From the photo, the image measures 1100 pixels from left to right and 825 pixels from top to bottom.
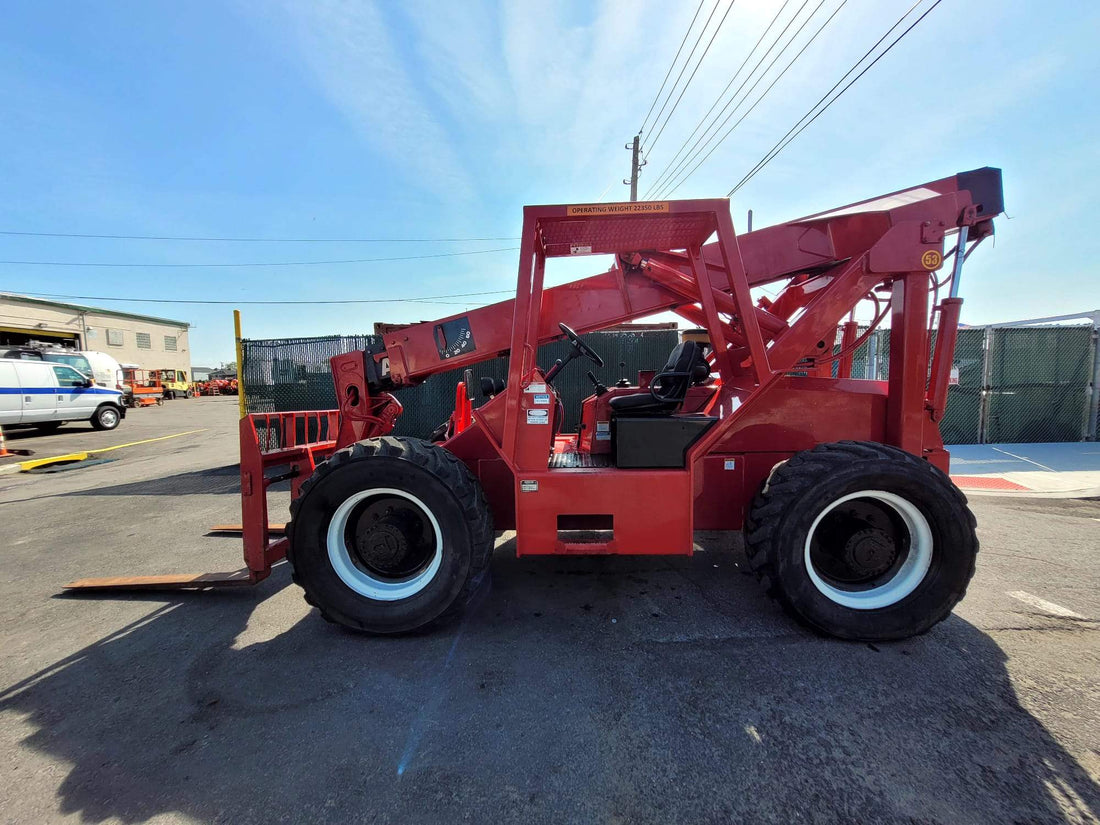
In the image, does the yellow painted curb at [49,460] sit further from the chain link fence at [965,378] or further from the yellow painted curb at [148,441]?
the chain link fence at [965,378]

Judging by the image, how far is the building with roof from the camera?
31469 millimetres

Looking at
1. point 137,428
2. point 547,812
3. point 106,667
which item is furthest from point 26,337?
point 547,812

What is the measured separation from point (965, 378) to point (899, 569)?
9202 mm

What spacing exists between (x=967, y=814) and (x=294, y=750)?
2762 millimetres

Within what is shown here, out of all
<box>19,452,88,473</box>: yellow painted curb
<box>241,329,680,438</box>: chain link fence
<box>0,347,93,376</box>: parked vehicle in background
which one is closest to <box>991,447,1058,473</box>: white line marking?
<box>241,329,680,438</box>: chain link fence

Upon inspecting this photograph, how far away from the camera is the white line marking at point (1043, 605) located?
3.17 m

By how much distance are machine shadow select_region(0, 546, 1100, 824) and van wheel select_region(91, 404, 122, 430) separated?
17.4 m

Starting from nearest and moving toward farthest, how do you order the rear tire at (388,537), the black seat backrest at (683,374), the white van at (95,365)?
the rear tire at (388,537)
the black seat backrest at (683,374)
the white van at (95,365)

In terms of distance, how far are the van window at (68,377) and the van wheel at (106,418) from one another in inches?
41.8

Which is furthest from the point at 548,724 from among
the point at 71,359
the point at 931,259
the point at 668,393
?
the point at 71,359

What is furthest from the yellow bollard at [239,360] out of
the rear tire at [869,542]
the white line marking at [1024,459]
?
the white line marking at [1024,459]

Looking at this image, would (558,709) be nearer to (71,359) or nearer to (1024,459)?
(1024,459)

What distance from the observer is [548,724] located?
7.20 ft

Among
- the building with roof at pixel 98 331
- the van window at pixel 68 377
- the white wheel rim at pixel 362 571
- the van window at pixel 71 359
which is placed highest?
the building with roof at pixel 98 331
